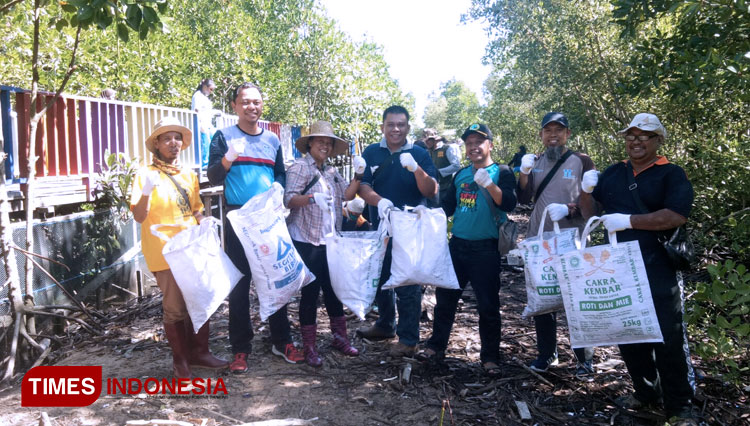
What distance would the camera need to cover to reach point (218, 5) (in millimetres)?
18062

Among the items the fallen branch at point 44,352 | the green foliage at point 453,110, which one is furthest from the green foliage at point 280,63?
the green foliage at point 453,110

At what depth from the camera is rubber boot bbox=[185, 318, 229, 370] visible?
384 centimetres

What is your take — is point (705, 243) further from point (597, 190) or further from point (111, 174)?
point (111, 174)

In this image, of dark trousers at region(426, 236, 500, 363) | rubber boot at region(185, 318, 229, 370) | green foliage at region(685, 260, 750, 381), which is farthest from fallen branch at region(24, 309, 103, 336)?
green foliage at region(685, 260, 750, 381)

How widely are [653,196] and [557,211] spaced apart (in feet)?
1.91

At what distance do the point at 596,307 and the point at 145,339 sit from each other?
3690 mm

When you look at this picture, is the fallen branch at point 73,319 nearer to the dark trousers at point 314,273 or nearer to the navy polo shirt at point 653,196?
the dark trousers at point 314,273

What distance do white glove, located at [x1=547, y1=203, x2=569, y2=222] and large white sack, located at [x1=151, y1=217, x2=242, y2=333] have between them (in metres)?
2.21

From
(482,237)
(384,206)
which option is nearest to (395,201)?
(384,206)

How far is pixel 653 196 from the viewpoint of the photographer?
10.1ft

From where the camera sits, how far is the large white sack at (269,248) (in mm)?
3547

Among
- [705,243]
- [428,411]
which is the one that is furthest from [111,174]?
[705,243]

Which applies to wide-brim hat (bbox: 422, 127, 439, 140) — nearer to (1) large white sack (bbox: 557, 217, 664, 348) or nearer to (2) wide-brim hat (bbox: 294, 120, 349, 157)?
(2) wide-brim hat (bbox: 294, 120, 349, 157)

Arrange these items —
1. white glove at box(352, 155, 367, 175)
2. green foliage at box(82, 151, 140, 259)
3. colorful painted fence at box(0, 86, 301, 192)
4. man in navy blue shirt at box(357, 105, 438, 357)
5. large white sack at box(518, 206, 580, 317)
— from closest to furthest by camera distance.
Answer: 1. large white sack at box(518, 206, 580, 317)
2. white glove at box(352, 155, 367, 175)
3. man in navy blue shirt at box(357, 105, 438, 357)
4. colorful painted fence at box(0, 86, 301, 192)
5. green foliage at box(82, 151, 140, 259)
